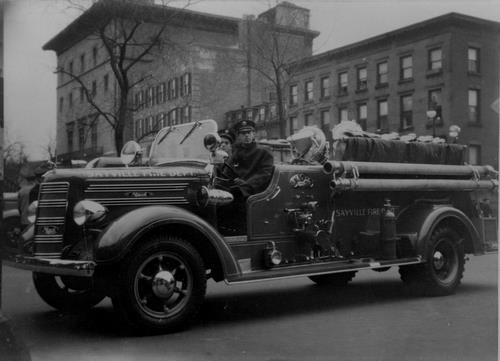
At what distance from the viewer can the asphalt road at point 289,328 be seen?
446 cm

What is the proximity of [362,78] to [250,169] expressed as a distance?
10.0ft

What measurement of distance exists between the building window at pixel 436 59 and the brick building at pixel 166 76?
232 centimetres

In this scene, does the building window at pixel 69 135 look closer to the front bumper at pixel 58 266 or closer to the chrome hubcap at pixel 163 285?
the front bumper at pixel 58 266

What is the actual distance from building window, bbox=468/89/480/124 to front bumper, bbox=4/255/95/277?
3.96 metres

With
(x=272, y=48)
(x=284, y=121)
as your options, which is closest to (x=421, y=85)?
(x=284, y=121)

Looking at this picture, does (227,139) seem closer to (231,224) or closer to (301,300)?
(231,224)

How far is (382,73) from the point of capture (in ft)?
32.1

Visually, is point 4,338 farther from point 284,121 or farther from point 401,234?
point 284,121

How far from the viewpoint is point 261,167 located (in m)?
5.93

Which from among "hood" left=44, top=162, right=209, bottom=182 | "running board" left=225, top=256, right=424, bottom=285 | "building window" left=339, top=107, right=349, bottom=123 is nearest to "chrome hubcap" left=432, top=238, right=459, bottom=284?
"running board" left=225, top=256, right=424, bottom=285

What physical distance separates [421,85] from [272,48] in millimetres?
4093

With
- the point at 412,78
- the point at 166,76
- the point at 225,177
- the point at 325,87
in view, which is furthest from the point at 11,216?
the point at 412,78

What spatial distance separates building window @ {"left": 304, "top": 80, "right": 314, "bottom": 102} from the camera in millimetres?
7902

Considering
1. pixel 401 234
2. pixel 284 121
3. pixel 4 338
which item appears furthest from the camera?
pixel 284 121
